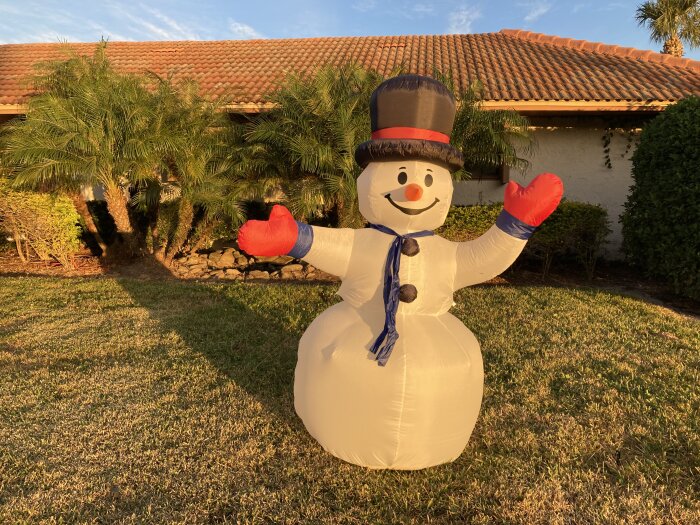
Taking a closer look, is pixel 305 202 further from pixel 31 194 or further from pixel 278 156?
pixel 31 194

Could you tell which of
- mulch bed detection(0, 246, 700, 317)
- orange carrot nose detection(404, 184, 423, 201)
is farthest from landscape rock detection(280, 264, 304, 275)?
orange carrot nose detection(404, 184, 423, 201)

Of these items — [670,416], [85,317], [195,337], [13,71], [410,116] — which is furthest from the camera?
[13,71]

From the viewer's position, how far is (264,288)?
704cm

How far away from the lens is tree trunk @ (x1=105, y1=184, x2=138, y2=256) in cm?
792

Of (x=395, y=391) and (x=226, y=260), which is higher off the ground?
(x=395, y=391)

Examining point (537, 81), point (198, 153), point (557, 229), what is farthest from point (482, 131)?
point (198, 153)

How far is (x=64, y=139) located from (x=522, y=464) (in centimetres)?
725

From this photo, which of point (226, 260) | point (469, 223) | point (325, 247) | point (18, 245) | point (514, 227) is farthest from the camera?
point (226, 260)

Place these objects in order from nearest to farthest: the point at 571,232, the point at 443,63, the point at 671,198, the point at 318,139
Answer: the point at 671,198, the point at 318,139, the point at 571,232, the point at 443,63

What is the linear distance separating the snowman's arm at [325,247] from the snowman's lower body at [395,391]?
29 centimetres

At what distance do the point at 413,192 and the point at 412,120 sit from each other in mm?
404

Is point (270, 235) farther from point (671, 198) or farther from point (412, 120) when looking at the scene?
point (671, 198)

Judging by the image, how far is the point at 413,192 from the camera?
2348 mm

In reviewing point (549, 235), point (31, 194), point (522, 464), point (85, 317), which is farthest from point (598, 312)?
point (31, 194)
